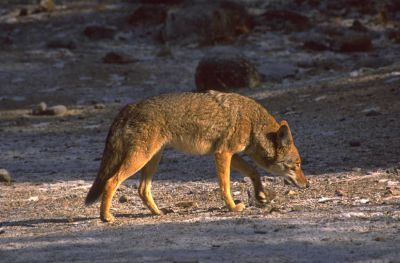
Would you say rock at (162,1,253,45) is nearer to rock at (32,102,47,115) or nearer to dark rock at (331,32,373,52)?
dark rock at (331,32,373,52)

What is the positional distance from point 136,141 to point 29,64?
41.6 feet

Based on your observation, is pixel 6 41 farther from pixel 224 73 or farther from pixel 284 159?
pixel 284 159

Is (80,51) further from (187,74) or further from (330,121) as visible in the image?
(330,121)

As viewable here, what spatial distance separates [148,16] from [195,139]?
15.4 metres

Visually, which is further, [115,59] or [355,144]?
[115,59]

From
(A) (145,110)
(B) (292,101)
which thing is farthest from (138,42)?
(A) (145,110)

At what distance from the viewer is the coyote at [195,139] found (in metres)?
8.14

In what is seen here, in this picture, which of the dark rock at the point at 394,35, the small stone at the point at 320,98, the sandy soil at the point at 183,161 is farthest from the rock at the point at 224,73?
the dark rock at the point at 394,35

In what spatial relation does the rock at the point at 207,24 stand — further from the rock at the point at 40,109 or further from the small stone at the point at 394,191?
the small stone at the point at 394,191

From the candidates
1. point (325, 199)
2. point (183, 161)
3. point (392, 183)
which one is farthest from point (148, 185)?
point (183, 161)

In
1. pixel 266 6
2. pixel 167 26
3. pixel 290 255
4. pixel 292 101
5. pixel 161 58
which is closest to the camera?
pixel 290 255

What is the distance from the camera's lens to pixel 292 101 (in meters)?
15.4

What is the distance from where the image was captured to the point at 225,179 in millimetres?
8430

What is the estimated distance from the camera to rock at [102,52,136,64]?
20156mm
